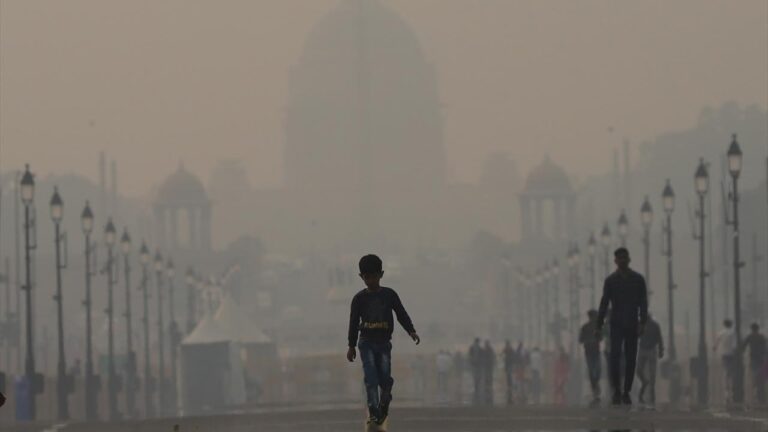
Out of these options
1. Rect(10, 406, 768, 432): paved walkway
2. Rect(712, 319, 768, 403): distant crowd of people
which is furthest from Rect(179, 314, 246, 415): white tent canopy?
Rect(10, 406, 768, 432): paved walkway

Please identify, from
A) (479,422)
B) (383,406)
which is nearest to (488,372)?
(479,422)

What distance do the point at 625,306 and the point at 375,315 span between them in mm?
8979

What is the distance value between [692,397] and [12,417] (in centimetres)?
1497

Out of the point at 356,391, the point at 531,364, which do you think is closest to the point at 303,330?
the point at 356,391

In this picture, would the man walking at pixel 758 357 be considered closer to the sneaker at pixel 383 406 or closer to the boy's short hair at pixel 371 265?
the sneaker at pixel 383 406

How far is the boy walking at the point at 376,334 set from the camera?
27969mm

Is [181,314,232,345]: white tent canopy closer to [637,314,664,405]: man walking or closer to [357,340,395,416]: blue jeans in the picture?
[637,314,664,405]: man walking

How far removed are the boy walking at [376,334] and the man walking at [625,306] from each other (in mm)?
8191

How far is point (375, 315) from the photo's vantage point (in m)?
28.1

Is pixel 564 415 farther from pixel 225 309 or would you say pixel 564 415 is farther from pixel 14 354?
pixel 14 354

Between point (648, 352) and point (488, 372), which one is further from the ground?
point (648, 352)

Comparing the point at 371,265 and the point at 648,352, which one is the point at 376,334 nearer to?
the point at 371,265

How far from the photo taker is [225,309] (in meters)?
91.0

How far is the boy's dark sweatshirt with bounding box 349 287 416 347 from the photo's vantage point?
28.0m
